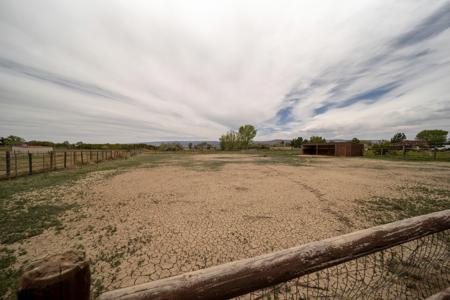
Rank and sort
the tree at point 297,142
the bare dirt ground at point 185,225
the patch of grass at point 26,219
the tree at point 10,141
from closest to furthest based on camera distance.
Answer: the bare dirt ground at point 185,225 < the patch of grass at point 26,219 < the tree at point 10,141 < the tree at point 297,142

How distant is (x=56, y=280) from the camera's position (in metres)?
0.71

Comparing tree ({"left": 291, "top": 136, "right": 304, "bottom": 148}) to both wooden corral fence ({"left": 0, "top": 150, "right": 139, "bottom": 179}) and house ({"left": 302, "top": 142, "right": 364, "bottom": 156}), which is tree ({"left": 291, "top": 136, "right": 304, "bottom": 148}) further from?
wooden corral fence ({"left": 0, "top": 150, "right": 139, "bottom": 179})

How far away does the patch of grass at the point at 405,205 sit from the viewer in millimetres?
4305

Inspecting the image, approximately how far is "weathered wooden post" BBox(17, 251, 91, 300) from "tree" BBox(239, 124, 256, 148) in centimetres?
5707

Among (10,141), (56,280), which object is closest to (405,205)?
(56,280)

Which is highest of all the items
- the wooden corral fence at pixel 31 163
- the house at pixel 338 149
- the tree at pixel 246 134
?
the tree at pixel 246 134

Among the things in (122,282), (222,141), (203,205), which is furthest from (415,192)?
(222,141)

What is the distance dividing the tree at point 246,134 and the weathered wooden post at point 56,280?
57069 mm

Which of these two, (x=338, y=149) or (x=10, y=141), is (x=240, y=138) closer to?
(x=338, y=149)

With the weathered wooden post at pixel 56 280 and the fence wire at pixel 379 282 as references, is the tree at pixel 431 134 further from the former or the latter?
the weathered wooden post at pixel 56 280

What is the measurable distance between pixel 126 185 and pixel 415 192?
1152 centimetres

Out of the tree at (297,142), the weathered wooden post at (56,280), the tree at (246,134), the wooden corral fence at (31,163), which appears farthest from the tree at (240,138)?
the weathered wooden post at (56,280)

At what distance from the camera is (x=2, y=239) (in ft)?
10.8

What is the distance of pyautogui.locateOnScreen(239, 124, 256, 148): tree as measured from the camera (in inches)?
2251
